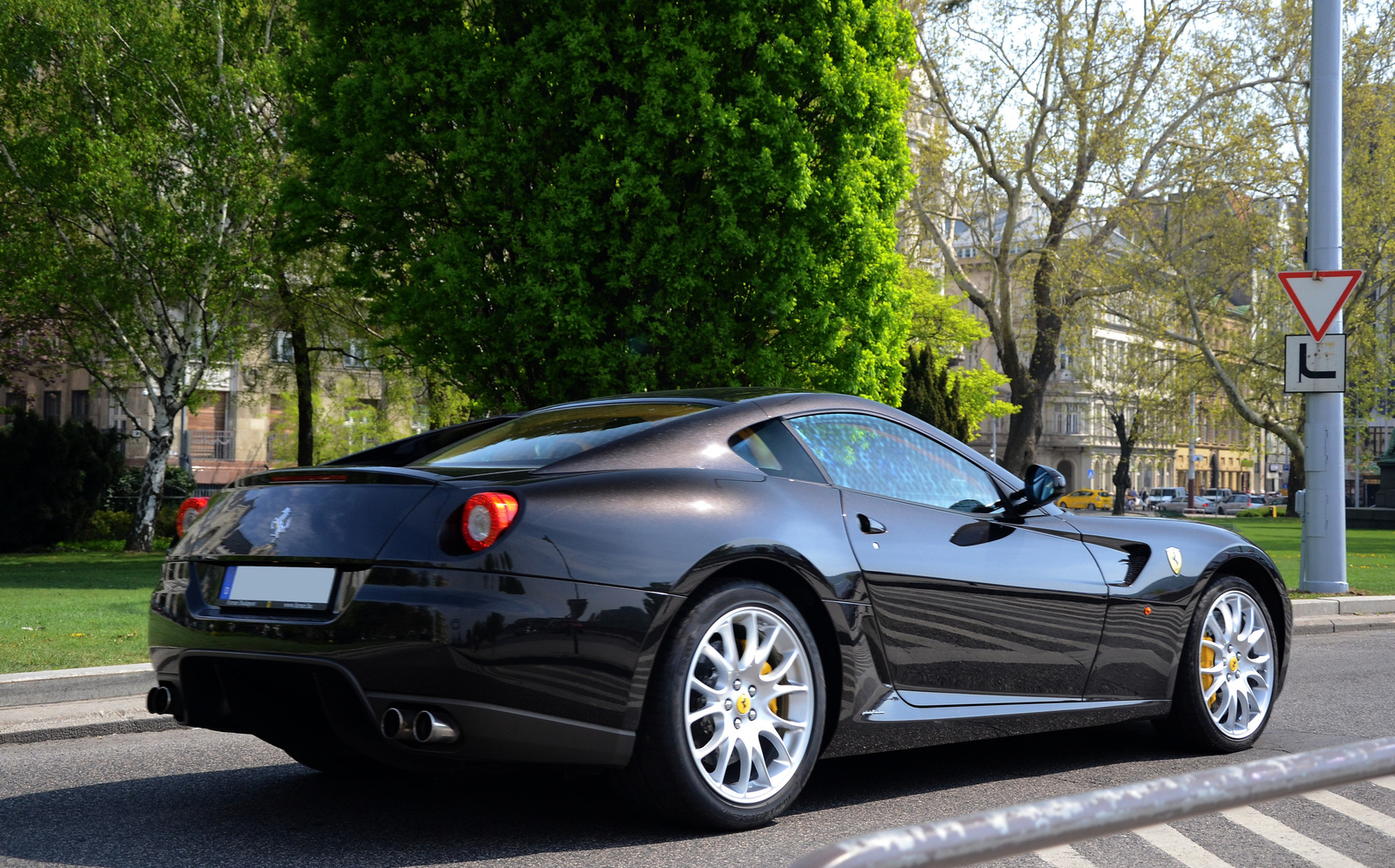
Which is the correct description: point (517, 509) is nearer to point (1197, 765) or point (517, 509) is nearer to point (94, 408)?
point (1197, 765)

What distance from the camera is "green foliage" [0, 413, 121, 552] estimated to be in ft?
75.0

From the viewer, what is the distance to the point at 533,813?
4371 mm

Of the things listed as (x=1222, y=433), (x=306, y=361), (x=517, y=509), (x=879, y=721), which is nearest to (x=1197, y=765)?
(x=879, y=721)

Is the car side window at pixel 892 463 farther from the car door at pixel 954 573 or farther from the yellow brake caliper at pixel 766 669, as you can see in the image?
the yellow brake caliper at pixel 766 669

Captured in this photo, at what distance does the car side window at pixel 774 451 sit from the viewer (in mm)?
4453

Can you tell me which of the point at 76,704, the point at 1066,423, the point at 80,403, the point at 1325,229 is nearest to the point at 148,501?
the point at 76,704

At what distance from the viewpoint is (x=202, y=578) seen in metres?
4.14

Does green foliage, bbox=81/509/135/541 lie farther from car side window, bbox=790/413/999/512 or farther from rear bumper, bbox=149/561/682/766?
rear bumper, bbox=149/561/682/766

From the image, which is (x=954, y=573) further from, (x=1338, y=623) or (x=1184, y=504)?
(x=1184, y=504)

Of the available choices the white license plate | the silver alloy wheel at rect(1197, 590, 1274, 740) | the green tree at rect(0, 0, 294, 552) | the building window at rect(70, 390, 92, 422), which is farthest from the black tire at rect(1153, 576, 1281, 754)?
the building window at rect(70, 390, 92, 422)

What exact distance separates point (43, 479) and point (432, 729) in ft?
72.9

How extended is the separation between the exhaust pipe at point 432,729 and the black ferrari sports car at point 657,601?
1cm

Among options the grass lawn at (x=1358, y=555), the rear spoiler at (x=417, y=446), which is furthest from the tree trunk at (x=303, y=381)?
the rear spoiler at (x=417, y=446)

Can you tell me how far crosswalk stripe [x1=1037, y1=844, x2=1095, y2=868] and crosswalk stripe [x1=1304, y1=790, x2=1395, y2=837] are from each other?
0.93 metres
